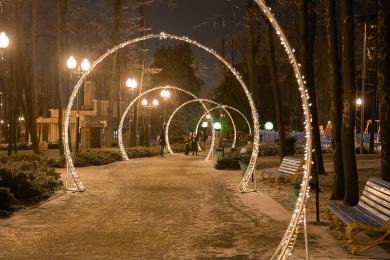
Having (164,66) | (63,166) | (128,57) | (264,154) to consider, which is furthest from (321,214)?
(164,66)

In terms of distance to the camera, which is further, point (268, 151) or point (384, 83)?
point (268, 151)

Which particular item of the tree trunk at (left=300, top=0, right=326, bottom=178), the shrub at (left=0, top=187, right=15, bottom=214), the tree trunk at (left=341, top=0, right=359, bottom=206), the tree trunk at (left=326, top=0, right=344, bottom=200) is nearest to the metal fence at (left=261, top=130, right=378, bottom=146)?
the tree trunk at (left=300, top=0, right=326, bottom=178)

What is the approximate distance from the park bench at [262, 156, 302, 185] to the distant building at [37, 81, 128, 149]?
26.0 m

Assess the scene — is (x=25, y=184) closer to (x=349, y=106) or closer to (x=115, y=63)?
(x=349, y=106)

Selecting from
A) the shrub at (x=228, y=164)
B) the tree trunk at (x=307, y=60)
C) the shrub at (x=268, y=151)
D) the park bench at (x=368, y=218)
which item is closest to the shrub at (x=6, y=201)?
the park bench at (x=368, y=218)

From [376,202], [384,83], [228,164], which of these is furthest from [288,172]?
[376,202]

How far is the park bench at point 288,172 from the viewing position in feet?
56.4

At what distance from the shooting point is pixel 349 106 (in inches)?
492

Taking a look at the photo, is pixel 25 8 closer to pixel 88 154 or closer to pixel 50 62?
pixel 88 154

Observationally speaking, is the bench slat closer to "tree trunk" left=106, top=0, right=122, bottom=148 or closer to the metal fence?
"tree trunk" left=106, top=0, right=122, bottom=148

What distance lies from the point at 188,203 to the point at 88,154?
14110 millimetres

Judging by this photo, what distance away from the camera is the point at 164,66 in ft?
221

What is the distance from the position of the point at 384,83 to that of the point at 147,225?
226 inches

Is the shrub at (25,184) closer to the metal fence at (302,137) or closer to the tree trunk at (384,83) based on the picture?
the tree trunk at (384,83)
